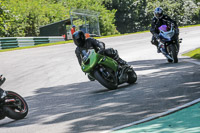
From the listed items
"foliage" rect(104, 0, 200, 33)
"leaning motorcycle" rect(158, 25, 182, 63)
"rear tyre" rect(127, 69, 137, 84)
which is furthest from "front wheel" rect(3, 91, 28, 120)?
"foliage" rect(104, 0, 200, 33)

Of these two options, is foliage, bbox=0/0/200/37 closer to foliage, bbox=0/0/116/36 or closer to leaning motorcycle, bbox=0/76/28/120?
foliage, bbox=0/0/116/36

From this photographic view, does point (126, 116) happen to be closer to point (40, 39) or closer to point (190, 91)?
point (190, 91)

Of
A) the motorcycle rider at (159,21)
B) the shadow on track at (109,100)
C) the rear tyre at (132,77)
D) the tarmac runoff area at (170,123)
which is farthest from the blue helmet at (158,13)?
the tarmac runoff area at (170,123)

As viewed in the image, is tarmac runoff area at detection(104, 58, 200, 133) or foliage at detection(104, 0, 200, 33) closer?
tarmac runoff area at detection(104, 58, 200, 133)

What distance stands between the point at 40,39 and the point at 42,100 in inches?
1170

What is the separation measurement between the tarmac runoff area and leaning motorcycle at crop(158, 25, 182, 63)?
279 inches

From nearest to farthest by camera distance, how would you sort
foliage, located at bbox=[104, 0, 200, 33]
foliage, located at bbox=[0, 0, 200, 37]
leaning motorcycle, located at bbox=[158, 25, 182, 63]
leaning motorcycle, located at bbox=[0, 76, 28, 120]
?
leaning motorcycle, located at bbox=[0, 76, 28, 120], leaning motorcycle, located at bbox=[158, 25, 182, 63], foliage, located at bbox=[0, 0, 200, 37], foliage, located at bbox=[104, 0, 200, 33]

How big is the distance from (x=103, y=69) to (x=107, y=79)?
25 cm

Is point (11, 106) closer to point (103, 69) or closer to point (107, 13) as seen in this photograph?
point (103, 69)

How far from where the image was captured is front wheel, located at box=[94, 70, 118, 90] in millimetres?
9664

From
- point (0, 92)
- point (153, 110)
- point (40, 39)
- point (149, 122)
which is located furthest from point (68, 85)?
point (40, 39)

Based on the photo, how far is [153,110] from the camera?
288 inches

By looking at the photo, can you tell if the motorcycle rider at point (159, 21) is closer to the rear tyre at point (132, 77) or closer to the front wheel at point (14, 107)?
the rear tyre at point (132, 77)

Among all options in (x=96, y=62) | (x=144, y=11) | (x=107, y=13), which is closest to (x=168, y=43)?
(x=96, y=62)
